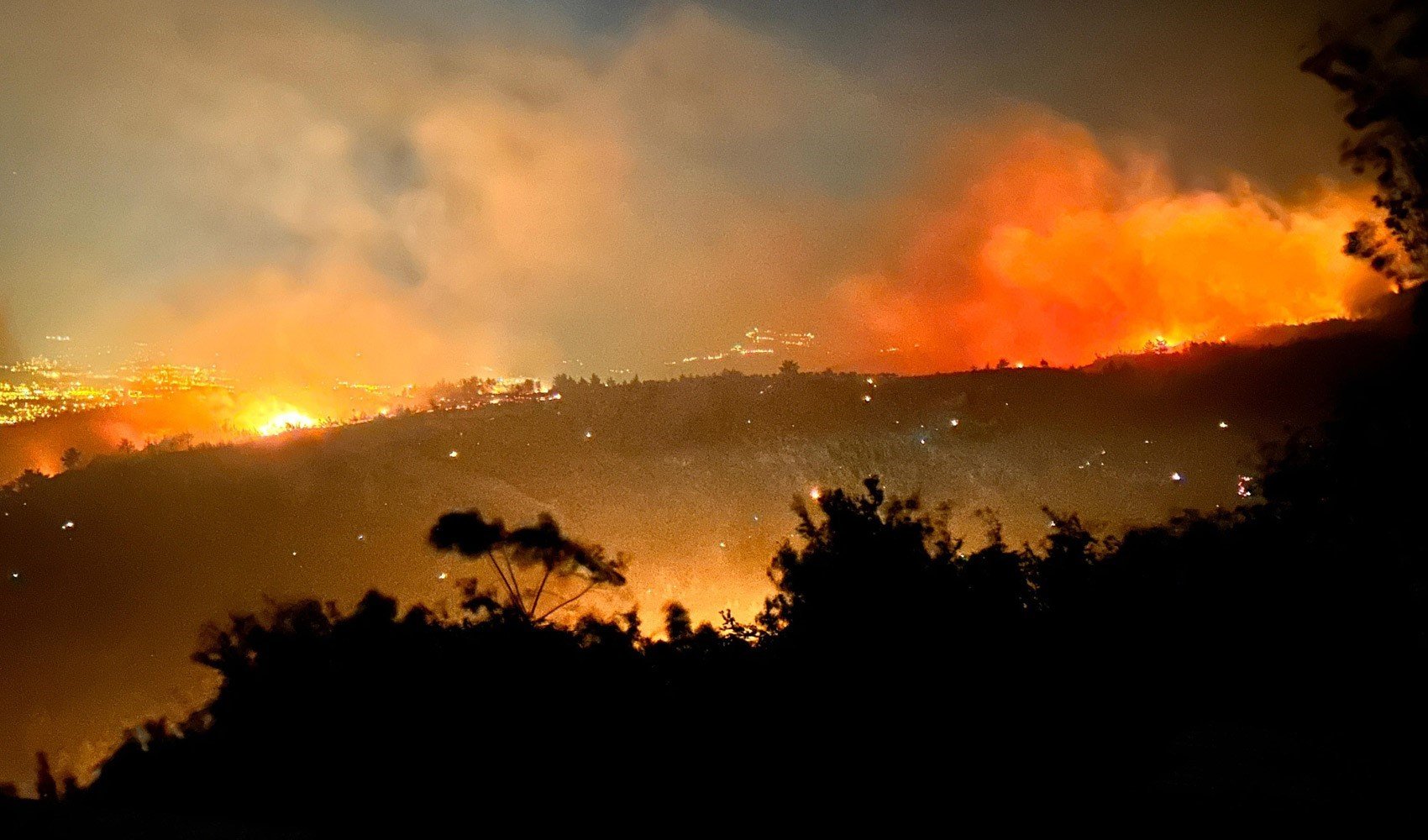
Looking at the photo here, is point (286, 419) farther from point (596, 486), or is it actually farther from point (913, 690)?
point (913, 690)

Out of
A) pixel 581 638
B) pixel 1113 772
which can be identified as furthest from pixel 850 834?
pixel 581 638

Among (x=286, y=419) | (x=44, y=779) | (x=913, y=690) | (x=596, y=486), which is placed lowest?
(x=44, y=779)

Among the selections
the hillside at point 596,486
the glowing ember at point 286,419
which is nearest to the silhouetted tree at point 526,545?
the hillside at point 596,486

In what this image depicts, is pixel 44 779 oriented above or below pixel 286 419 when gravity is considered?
below

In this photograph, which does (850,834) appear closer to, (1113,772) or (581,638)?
(1113,772)

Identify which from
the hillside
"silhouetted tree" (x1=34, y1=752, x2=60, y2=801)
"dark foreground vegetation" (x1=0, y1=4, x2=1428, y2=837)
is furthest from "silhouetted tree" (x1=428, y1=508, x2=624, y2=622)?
the hillside

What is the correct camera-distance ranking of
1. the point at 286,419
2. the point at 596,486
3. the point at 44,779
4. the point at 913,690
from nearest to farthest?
the point at 913,690
the point at 44,779
the point at 596,486
the point at 286,419

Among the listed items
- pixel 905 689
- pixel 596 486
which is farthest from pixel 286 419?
pixel 905 689

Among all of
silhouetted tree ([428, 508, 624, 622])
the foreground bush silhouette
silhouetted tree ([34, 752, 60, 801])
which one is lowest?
silhouetted tree ([34, 752, 60, 801])

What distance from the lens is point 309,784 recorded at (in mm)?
7855

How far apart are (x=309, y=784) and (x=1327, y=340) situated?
3295 centimetres

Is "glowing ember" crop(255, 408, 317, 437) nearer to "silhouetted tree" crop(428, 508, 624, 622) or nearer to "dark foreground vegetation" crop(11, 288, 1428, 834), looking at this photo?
"silhouetted tree" crop(428, 508, 624, 622)

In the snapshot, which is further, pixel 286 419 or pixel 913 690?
pixel 286 419

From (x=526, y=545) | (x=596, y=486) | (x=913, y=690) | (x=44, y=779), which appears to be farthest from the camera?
(x=596, y=486)
